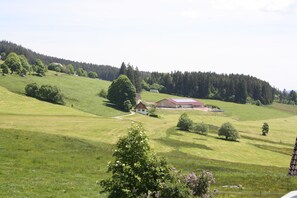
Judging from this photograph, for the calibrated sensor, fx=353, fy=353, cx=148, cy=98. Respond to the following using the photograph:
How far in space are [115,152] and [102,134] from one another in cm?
5763

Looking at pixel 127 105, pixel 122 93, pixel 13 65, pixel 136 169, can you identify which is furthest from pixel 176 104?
pixel 136 169

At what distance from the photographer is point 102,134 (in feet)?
Result: 262

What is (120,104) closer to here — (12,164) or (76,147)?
(76,147)

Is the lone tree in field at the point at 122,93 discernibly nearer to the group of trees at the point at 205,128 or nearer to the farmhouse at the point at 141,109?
the farmhouse at the point at 141,109

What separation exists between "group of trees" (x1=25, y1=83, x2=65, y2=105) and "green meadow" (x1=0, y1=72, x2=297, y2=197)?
4069mm

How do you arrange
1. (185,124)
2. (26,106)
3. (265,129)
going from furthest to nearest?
(265,129), (185,124), (26,106)

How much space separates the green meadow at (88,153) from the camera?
107ft

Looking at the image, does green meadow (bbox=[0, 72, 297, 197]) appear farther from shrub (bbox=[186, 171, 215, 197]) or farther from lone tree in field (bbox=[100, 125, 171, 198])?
shrub (bbox=[186, 171, 215, 197])

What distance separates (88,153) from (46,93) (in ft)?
259

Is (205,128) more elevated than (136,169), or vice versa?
(136,169)

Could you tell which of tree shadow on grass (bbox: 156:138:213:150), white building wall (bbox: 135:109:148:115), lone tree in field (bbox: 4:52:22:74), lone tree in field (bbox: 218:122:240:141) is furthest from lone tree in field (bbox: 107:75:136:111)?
tree shadow on grass (bbox: 156:138:213:150)

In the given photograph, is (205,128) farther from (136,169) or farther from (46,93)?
(136,169)

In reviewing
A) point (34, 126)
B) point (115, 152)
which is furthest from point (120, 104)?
point (115, 152)

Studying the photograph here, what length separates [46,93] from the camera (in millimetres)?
127062
